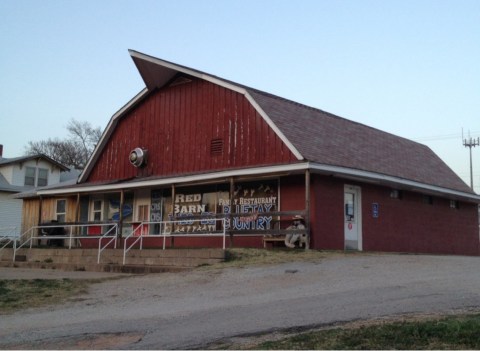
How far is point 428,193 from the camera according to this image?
78.5ft

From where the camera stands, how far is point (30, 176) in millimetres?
39594

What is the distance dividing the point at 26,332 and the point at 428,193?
18.8 m

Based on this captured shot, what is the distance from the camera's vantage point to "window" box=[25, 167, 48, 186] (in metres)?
39.4

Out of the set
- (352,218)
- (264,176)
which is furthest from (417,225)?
(264,176)

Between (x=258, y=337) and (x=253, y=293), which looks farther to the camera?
(x=253, y=293)

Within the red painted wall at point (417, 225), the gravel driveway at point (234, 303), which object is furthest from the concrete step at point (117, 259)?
the red painted wall at point (417, 225)

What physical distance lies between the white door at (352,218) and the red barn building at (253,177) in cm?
4

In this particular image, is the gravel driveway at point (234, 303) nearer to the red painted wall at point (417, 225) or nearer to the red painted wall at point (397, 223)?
the red painted wall at point (397, 223)

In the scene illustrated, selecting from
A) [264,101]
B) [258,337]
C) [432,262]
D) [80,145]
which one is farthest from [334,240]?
[80,145]

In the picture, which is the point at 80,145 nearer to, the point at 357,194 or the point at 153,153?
the point at 153,153

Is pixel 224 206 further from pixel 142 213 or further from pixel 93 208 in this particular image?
pixel 93 208

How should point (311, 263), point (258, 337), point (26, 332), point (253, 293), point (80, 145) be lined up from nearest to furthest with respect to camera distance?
1. point (258, 337)
2. point (26, 332)
3. point (253, 293)
4. point (311, 263)
5. point (80, 145)

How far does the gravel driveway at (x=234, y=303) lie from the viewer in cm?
800

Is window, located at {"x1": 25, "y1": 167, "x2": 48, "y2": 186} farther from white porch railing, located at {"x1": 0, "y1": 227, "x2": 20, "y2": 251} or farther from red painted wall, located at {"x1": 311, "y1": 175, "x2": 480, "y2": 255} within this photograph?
red painted wall, located at {"x1": 311, "y1": 175, "x2": 480, "y2": 255}
